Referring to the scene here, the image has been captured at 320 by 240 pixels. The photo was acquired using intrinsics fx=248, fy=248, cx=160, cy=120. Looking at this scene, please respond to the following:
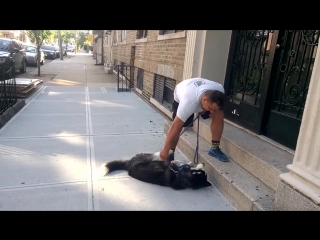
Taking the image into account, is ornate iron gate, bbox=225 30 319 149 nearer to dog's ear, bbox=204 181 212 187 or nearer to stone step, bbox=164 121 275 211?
stone step, bbox=164 121 275 211

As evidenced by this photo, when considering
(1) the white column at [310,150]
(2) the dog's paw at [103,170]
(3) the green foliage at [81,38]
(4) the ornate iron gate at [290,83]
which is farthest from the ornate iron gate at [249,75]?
(3) the green foliage at [81,38]

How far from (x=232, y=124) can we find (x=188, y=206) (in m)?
1.92

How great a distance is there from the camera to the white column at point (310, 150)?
6.35 ft

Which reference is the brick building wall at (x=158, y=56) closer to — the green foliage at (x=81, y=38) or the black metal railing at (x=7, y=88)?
the black metal railing at (x=7, y=88)

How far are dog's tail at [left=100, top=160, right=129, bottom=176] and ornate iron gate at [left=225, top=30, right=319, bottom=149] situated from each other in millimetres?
1906

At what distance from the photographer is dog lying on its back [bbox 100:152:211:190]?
2840mm

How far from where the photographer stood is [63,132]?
4.49 meters

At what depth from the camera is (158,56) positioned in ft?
20.7

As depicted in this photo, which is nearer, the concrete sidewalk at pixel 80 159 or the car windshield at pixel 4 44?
the concrete sidewalk at pixel 80 159

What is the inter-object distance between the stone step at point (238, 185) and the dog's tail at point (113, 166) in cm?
99

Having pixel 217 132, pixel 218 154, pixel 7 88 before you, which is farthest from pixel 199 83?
pixel 7 88

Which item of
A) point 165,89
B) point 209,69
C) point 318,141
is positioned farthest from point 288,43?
point 165,89

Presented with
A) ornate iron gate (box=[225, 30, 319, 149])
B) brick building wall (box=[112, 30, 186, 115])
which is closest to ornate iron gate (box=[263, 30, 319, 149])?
ornate iron gate (box=[225, 30, 319, 149])

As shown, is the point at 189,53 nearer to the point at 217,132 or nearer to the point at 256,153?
the point at 217,132
